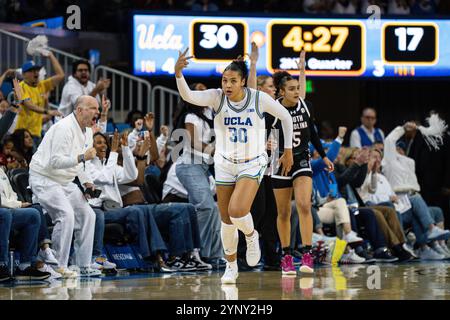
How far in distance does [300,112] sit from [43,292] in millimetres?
3482

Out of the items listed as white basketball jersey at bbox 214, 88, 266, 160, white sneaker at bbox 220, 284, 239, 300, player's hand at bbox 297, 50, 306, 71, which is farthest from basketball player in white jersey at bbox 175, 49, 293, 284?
player's hand at bbox 297, 50, 306, 71

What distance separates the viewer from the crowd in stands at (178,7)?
1805cm

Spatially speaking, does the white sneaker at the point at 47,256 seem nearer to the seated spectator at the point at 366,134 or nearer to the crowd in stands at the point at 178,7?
the seated spectator at the point at 366,134

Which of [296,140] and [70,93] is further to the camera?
[70,93]

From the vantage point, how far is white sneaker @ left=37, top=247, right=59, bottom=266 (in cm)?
1009

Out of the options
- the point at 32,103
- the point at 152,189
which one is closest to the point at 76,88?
the point at 32,103

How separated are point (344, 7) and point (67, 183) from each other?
9.94 m

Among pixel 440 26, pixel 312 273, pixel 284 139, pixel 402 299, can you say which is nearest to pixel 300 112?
pixel 284 139

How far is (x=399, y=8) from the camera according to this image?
18.9 m

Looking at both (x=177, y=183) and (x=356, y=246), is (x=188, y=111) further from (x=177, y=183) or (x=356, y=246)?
(x=356, y=246)

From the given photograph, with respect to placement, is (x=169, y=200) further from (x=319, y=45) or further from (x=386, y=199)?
(x=319, y=45)

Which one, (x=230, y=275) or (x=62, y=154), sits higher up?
(x=62, y=154)

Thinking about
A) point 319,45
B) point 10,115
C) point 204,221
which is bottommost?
point 204,221

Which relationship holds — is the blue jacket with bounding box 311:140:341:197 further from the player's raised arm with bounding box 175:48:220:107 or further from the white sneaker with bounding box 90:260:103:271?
the player's raised arm with bounding box 175:48:220:107
